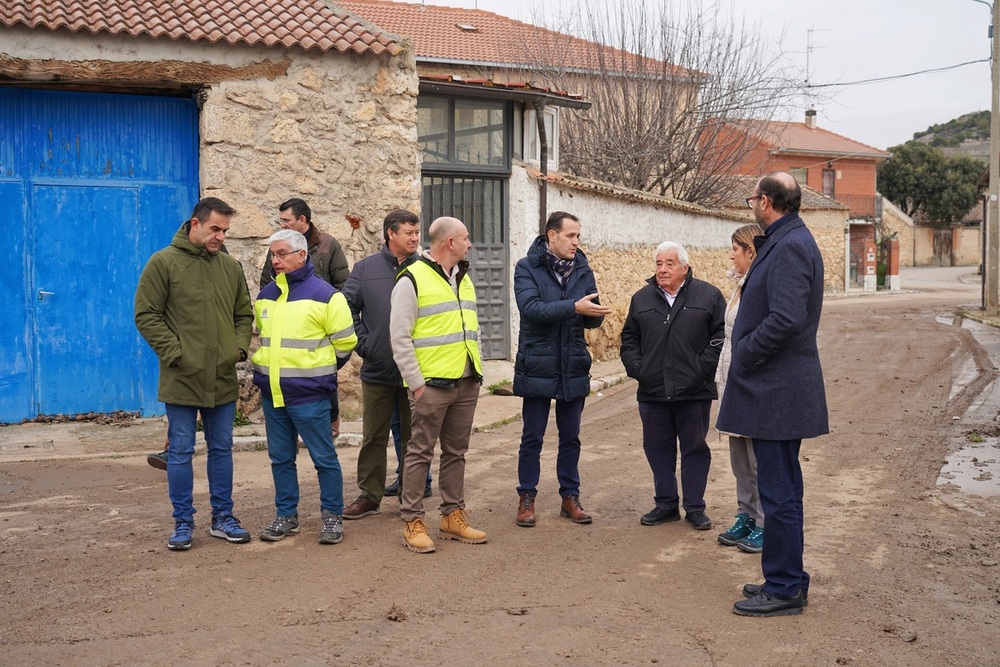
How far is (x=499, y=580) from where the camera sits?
17.4 ft

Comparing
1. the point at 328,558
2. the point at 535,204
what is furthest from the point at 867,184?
the point at 328,558

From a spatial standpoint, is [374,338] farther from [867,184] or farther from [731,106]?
[867,184]

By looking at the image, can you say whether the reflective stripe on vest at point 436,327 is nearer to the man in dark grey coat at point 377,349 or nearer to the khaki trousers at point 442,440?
the khaki trousers at point 442,440

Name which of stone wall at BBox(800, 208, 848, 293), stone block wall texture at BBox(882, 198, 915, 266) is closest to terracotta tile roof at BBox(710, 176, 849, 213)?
stone wall at BBox(800, 208, 848, 293)

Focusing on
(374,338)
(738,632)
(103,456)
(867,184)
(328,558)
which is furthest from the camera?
(867,184)

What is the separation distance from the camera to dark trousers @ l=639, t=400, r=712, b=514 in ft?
21.2

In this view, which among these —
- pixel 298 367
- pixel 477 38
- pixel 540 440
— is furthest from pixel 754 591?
A: pixel 477 38

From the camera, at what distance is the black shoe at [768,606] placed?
475 centimetres

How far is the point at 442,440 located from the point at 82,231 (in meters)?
5.42

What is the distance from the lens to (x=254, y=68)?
9.84m

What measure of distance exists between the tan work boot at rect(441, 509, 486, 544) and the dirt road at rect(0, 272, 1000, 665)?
16cm

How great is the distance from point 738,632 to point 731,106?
66.7ft

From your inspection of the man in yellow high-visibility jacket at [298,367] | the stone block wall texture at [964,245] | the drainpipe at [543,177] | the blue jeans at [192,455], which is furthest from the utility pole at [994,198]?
the stone block wall texture at [964,245]

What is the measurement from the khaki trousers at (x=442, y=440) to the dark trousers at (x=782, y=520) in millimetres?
1886
